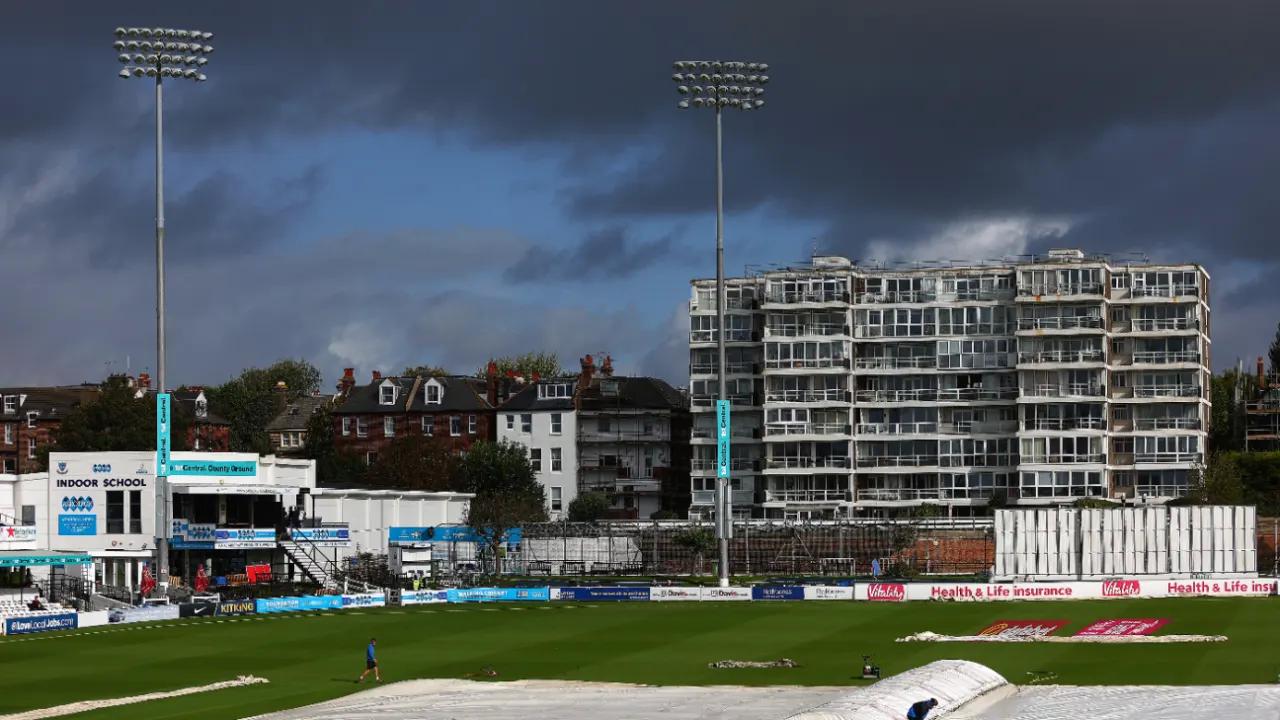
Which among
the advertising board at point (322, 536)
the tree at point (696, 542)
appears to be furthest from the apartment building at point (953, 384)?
the advertising board at point (322, 536)

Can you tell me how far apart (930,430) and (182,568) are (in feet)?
201

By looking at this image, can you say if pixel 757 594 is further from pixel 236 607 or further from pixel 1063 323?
pixel 1063 323

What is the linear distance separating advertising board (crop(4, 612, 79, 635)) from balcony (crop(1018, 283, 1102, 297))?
3126 inches

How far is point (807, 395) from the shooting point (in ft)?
467

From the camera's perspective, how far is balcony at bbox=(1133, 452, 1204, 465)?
5246 inches

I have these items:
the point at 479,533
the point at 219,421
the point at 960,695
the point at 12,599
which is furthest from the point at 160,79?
the point at 219,421

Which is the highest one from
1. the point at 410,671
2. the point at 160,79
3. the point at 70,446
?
the point at 160,79

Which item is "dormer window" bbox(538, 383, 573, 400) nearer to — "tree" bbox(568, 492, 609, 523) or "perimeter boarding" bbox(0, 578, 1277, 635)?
"tree" bbox(568, 492, 609, 523)

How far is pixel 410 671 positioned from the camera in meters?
62.4

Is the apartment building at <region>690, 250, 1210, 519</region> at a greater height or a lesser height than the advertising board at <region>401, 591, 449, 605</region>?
greater

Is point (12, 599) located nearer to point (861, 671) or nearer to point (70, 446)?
point (861, 671)

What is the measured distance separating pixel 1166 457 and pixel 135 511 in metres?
73.5

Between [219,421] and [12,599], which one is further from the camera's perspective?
[219,421]

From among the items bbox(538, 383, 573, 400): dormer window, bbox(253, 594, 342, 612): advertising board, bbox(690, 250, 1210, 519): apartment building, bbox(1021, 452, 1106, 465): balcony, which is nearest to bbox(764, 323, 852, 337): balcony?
bbox(690, 250, 1210, 519): apartment building
